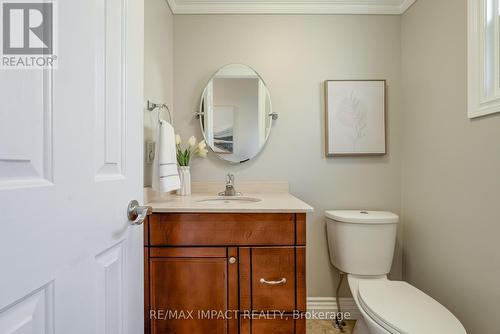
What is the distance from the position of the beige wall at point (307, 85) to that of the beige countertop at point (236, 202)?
7 cm

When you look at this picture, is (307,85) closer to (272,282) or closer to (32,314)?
(272,282)

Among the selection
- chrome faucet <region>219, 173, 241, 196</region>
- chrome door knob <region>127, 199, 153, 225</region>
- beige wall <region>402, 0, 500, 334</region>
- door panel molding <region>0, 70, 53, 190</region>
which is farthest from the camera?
chrome faucet <region>219, 173, 241, 196</region>

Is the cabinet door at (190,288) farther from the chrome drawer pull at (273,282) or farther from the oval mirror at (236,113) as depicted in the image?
the oval mirror at (236,113)

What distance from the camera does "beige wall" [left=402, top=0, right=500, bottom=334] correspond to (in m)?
1.12

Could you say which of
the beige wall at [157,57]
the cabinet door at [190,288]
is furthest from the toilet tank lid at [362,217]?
the beige wall at [157,57]

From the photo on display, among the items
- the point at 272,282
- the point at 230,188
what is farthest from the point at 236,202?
the point at 272,282

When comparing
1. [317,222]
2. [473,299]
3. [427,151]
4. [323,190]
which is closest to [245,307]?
[317,222]

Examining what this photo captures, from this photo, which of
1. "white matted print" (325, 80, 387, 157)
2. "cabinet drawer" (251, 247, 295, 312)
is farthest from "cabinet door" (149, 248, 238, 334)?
"white matted print" (325, 80, 387, 157)

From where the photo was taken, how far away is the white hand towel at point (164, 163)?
125cm

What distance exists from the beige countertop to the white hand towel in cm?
9

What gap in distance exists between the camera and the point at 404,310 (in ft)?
3.45

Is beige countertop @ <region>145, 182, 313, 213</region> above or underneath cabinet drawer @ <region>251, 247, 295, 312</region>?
above

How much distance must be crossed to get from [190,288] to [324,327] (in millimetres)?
1041

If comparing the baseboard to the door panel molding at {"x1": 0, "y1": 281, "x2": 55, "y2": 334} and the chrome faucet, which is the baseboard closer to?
the chrome faucet
